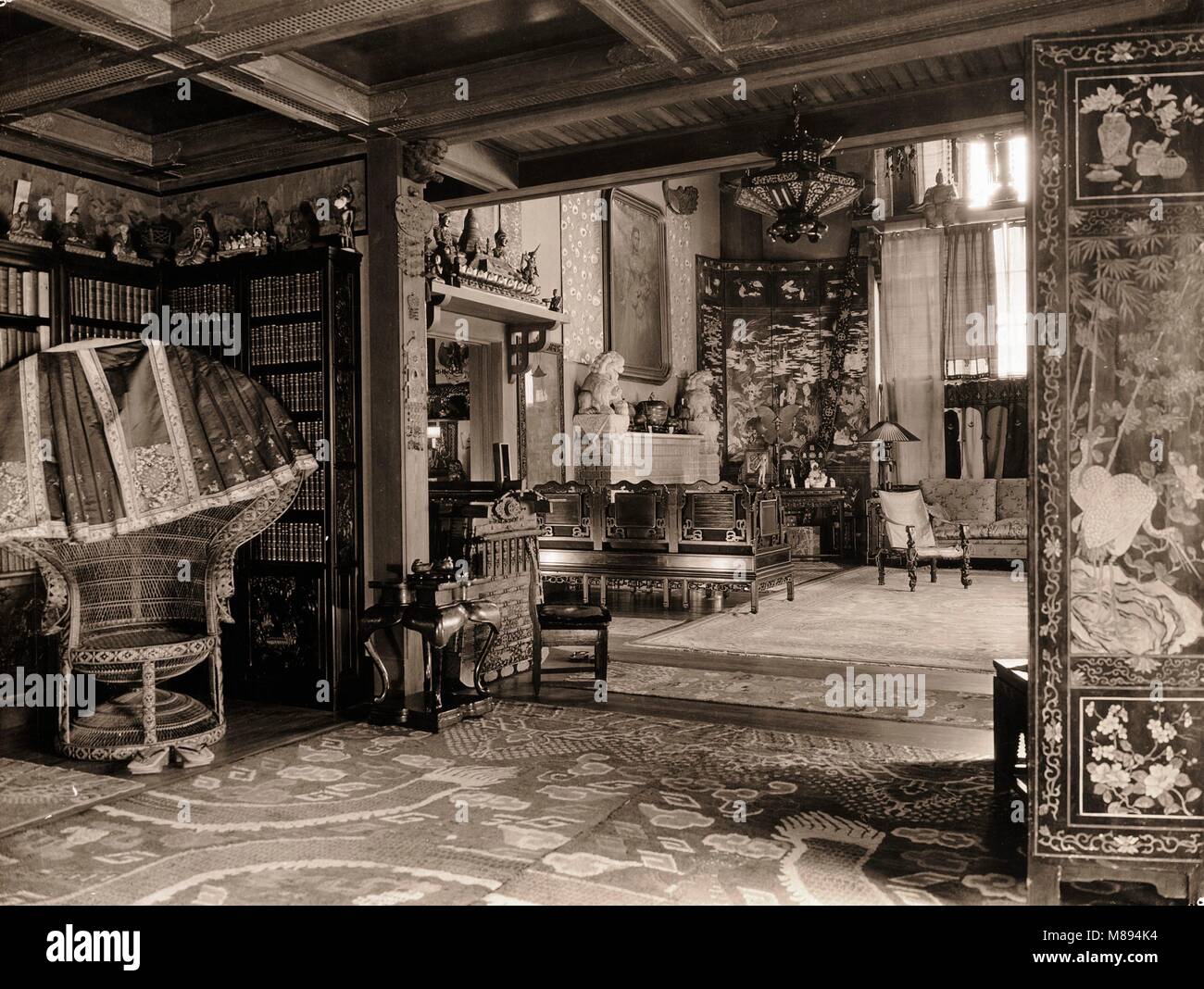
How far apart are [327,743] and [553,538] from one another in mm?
4801

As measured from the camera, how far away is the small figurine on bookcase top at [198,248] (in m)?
6.03

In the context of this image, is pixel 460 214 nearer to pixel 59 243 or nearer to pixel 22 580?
pixel 59 243

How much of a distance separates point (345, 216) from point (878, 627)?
16.9 ft

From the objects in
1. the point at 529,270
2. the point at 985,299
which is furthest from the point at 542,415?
the point at 985,299

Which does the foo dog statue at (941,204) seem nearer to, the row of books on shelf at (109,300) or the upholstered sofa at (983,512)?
the upholstered sofa at (983,512)

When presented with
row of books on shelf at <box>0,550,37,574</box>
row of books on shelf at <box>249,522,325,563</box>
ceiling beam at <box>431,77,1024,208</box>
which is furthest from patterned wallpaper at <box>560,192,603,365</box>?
row of books on shelf at <box>0,550,37,574</box>

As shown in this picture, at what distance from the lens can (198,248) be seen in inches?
237

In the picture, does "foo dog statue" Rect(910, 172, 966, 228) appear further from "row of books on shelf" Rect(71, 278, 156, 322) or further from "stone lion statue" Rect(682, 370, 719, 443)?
"row of books on shelf" Rect(71, 278, 156, 322)

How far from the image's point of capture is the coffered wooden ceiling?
429 centimetres

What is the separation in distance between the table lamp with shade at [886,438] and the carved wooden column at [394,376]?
8.86m

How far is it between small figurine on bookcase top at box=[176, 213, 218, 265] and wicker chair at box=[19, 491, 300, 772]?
68.1 inches

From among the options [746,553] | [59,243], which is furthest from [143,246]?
[746,553]

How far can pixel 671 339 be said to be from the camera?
44.8 feet

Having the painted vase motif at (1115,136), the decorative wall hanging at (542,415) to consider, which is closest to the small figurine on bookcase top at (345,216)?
the decorative wall hanging at (542,415)
